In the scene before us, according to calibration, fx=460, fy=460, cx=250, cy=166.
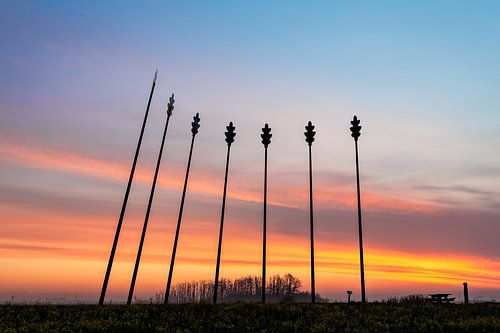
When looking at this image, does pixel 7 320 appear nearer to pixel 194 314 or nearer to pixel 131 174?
pixel 194 314

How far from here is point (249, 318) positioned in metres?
29.0

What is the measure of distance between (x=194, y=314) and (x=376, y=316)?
464 inches

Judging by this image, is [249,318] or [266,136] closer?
[249,318]

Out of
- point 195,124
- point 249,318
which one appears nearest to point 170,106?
point 195,124

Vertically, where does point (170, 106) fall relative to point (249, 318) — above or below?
above

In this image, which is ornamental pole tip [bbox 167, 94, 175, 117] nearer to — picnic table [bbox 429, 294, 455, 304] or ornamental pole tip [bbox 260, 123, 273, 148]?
ornamental pole tip [bbox 260, 123, 273, 148]

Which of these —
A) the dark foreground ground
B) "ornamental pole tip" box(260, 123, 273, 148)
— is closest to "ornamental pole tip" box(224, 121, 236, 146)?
"ornamental pole tip" box(260, 123, 273, 148)

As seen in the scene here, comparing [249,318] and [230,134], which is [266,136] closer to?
[230,134]

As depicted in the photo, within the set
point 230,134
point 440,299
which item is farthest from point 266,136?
point 440,299

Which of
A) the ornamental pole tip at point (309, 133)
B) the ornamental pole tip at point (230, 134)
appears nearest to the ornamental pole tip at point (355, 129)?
the ornamental pole tip at point (309, 133)

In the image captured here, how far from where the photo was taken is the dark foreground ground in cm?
2567

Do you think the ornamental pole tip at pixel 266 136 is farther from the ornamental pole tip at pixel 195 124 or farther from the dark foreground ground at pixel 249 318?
the dark foreground ground at pixel 249 318

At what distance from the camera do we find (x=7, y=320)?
2762 cm

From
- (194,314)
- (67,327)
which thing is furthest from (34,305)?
(194,314)
